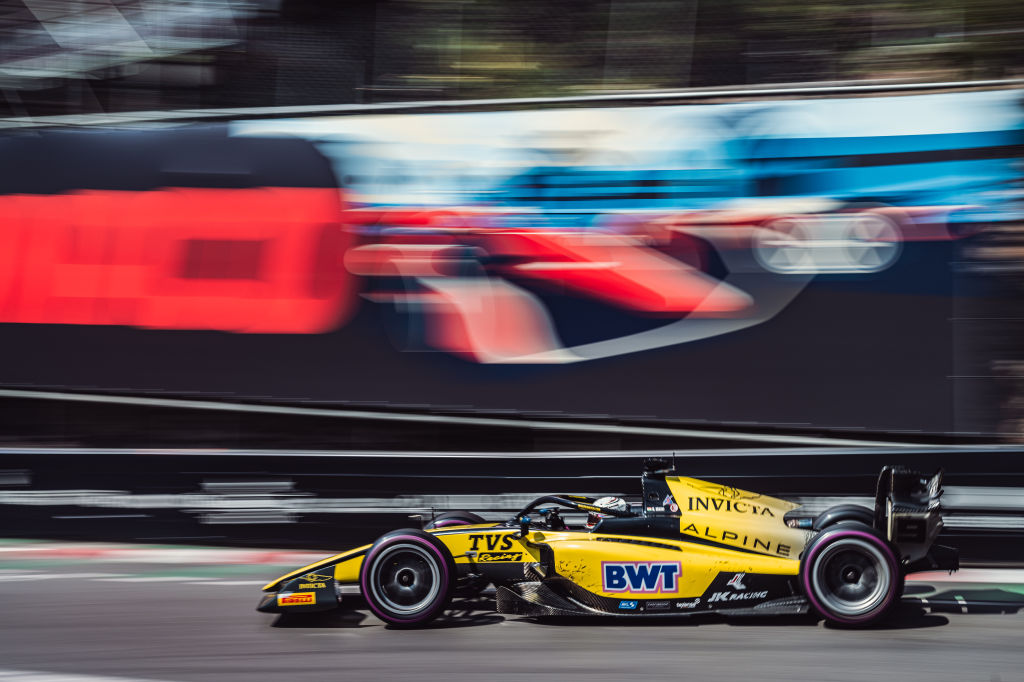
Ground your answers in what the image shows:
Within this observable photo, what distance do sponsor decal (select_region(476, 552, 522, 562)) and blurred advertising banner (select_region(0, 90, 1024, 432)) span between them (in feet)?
8.78

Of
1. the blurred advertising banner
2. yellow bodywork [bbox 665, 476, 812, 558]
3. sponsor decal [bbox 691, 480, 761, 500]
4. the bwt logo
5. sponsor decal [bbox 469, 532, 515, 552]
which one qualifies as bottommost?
the bwt logo

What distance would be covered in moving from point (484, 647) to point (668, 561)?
102cm

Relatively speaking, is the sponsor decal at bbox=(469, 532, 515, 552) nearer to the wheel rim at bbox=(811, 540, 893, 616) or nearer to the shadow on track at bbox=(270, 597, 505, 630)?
the shadow on track at bbox=(270, 597, 505, 630)

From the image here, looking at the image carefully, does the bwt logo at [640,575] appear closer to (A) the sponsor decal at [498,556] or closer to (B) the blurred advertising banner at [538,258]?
(A) the sponsor decal at [498,556]

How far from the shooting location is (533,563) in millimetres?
5434

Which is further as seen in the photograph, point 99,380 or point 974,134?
point 99,380

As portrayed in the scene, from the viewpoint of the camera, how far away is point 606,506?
18.8 feet

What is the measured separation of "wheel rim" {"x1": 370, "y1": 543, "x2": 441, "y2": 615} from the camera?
546cm

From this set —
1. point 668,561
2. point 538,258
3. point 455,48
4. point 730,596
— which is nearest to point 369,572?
point 668,561

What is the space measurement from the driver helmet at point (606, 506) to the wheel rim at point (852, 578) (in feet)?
3.52

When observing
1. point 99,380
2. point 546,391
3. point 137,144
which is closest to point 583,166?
point 546,391

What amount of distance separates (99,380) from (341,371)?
2.27 m

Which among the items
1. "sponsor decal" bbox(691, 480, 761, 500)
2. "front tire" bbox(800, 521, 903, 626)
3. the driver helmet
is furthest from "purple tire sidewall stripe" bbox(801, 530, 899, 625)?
the driver helmet

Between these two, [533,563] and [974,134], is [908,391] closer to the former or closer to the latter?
[974,134]
